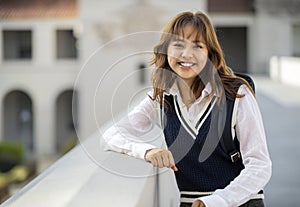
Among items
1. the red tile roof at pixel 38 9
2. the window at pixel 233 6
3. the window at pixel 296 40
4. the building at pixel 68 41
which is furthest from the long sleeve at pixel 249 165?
the red tile roof at pixel 38 9

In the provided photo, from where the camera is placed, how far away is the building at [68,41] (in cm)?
2139

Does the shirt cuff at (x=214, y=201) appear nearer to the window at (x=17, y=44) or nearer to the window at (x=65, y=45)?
the window at (x=65, y=45)

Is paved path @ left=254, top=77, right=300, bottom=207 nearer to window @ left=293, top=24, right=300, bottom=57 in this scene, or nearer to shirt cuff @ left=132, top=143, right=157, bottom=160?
shirt cuff @ left=132, top=143, right=157, bottom=160

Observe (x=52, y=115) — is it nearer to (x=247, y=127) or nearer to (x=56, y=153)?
(x=56, y=153)

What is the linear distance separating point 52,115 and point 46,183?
2158 cm

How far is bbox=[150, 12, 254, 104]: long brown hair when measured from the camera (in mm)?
1711

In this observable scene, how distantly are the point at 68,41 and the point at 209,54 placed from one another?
76.9 feet

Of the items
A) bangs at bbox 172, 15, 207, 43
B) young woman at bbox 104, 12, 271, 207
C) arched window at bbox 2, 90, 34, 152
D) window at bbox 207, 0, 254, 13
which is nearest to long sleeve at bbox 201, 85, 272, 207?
young woman at bbox 104, 12, 271, 207

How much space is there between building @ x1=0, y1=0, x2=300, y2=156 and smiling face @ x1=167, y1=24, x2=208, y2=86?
18.6 m

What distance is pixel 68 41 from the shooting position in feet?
81.1

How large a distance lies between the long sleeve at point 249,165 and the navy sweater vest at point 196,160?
80 mm

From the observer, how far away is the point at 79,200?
179 centimetres

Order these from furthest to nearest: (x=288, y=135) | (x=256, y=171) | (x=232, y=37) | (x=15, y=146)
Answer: (x=232, y=37) → (x=15, y=146) → (x=288, y=135) → (x=256, y=171)

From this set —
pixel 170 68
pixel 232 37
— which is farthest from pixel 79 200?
pixel 232 37
